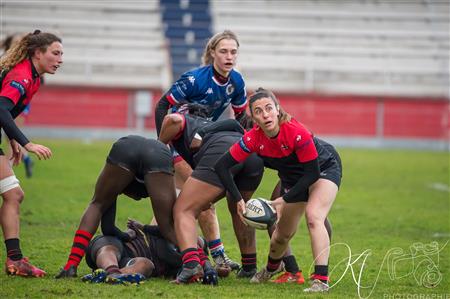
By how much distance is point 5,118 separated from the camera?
6859 mm

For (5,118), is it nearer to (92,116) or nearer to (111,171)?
(111,171)

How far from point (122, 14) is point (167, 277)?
2306cm

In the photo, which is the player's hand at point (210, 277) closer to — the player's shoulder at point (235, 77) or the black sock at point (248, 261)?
the black sock at point (248, 261)

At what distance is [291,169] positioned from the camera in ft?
22.7

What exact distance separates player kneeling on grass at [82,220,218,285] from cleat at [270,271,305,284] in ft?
2.20

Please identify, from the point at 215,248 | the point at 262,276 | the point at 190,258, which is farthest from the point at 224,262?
the point at 190,258

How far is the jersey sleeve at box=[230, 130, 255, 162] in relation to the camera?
673 centimetres

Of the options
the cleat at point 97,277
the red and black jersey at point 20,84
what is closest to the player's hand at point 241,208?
the cleat at point 97,277

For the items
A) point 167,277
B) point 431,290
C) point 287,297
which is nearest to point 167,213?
point 167,277

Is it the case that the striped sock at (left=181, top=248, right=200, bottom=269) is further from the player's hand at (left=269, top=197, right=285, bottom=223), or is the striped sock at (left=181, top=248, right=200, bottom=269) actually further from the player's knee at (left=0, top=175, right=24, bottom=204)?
the player's knee at (left=0, top=175, right=24, bottom=204)

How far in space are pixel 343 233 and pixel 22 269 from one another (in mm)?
4467

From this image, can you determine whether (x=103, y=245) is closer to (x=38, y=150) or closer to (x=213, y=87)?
(x=38, y=150)

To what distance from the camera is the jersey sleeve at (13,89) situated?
6.99 meters

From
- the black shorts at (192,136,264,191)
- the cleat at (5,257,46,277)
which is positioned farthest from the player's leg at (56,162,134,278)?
the black shorts at (192,136,264,191)
